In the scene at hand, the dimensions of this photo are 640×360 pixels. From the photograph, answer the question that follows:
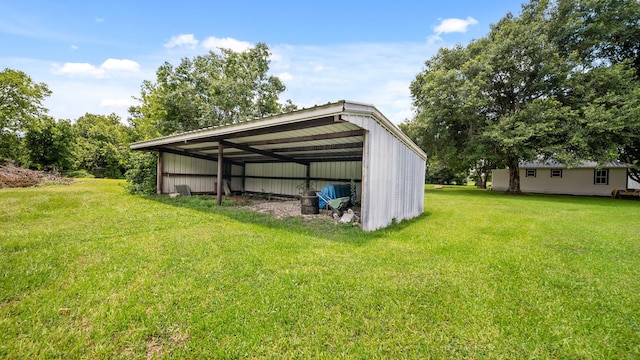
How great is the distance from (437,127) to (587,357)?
17.8 metres

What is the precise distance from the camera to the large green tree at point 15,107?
17.7 meters

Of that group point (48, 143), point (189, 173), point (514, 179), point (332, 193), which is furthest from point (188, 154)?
point (514, 179)

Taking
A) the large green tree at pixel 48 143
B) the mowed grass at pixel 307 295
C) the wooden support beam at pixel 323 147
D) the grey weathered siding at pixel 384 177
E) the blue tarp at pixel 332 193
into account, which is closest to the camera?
the mowed grass at pixel 307 295

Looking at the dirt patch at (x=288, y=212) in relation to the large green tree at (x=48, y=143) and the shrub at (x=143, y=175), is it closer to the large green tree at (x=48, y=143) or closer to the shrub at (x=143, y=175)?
the shrub at (x=143, y=175)

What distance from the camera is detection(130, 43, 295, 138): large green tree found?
17756mm

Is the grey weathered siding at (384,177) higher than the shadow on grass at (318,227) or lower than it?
higher

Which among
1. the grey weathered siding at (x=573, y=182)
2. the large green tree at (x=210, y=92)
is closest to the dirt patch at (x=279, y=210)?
the large green tree at (x=210, y=92)

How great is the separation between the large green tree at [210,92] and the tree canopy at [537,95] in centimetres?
1402

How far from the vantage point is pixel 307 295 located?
2.46 metres

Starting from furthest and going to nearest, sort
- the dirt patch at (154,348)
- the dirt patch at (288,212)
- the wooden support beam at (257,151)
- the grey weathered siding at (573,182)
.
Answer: the grey weathered siding at (573,182) < the wooden support beam at (257,151) < the dirt patch at (288,212) < the dirt patch at (154,348)

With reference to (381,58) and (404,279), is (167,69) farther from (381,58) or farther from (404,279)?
(404,279)

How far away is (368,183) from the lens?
488 cm

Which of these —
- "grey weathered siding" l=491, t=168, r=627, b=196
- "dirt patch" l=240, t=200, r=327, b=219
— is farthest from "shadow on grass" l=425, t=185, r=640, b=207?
"dirt patch" l=240, t=200, r=327, b=219

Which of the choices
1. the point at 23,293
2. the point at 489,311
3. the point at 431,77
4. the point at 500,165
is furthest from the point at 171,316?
the point at 500,165
